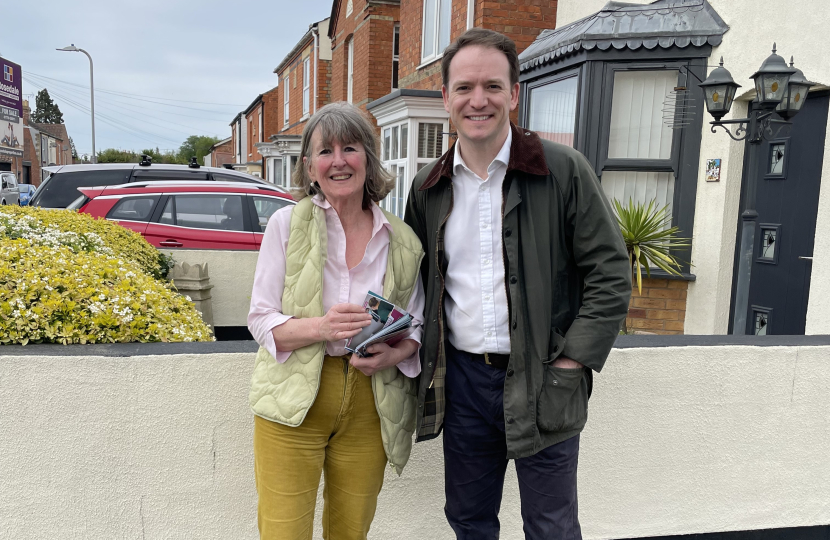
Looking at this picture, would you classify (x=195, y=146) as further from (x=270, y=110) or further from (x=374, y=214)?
(x=374, y=214)

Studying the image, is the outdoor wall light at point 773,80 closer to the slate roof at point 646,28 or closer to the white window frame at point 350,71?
the slate roof at point 646,28

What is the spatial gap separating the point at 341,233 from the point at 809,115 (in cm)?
533

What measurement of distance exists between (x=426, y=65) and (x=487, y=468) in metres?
10.6

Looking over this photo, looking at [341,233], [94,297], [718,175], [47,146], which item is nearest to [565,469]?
[341,233]

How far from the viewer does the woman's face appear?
2.03 m

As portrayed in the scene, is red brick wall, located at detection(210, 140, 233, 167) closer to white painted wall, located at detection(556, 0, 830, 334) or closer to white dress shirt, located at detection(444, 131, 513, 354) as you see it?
white painted wall, located at detection(556, 0, 830, 334)

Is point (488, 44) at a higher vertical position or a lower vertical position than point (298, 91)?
lower

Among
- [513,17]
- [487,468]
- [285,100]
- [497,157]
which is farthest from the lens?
[285,100]

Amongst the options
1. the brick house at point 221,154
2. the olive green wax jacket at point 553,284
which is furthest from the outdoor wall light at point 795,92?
the brick house at point 221,154

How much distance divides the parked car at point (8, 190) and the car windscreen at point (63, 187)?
21.3 metres

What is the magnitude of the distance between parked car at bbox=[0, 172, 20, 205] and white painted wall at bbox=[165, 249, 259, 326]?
26.1m

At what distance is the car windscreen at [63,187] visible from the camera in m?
9.27

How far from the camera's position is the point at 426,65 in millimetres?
11742

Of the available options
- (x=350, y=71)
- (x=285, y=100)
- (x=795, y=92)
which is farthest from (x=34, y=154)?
(x=795, y=92)
